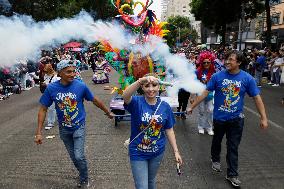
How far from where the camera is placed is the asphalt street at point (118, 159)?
19.0 feet

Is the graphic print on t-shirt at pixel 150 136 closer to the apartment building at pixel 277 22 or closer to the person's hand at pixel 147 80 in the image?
the person's hand at pixel 147 80

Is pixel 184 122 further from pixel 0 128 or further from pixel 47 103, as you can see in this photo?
pixel 47 103

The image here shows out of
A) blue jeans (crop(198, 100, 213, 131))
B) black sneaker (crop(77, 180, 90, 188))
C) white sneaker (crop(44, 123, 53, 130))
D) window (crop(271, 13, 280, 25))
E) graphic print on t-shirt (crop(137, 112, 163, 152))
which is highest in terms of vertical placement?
window (crop(271, 13, 280, 25))

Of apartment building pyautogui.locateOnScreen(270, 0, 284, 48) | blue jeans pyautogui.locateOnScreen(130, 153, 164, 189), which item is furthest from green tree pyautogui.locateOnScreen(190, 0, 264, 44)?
blue jeans pyautogui.locateOnScreen(130, 153, 164, 189)

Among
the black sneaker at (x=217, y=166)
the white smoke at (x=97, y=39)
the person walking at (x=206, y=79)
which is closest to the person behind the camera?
the black sneaker at (x=217, y=166)

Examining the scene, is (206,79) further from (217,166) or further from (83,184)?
(83,184)

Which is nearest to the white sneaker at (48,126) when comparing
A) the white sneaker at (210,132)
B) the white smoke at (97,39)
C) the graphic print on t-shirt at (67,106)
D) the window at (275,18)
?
the white smoke at (97,39)

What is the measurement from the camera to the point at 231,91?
5.66 meters

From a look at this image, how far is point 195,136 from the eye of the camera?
8602 millimetres

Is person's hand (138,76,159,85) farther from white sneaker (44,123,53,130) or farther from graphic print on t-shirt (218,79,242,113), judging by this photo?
white sneaker (44,123,53,130)

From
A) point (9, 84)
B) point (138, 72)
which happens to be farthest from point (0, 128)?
point (9, 84)

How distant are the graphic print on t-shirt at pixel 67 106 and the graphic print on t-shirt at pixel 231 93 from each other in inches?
86.2

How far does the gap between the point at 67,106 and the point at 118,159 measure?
6.50 feet

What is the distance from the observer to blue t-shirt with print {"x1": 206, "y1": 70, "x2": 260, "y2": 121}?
5.60 meters
